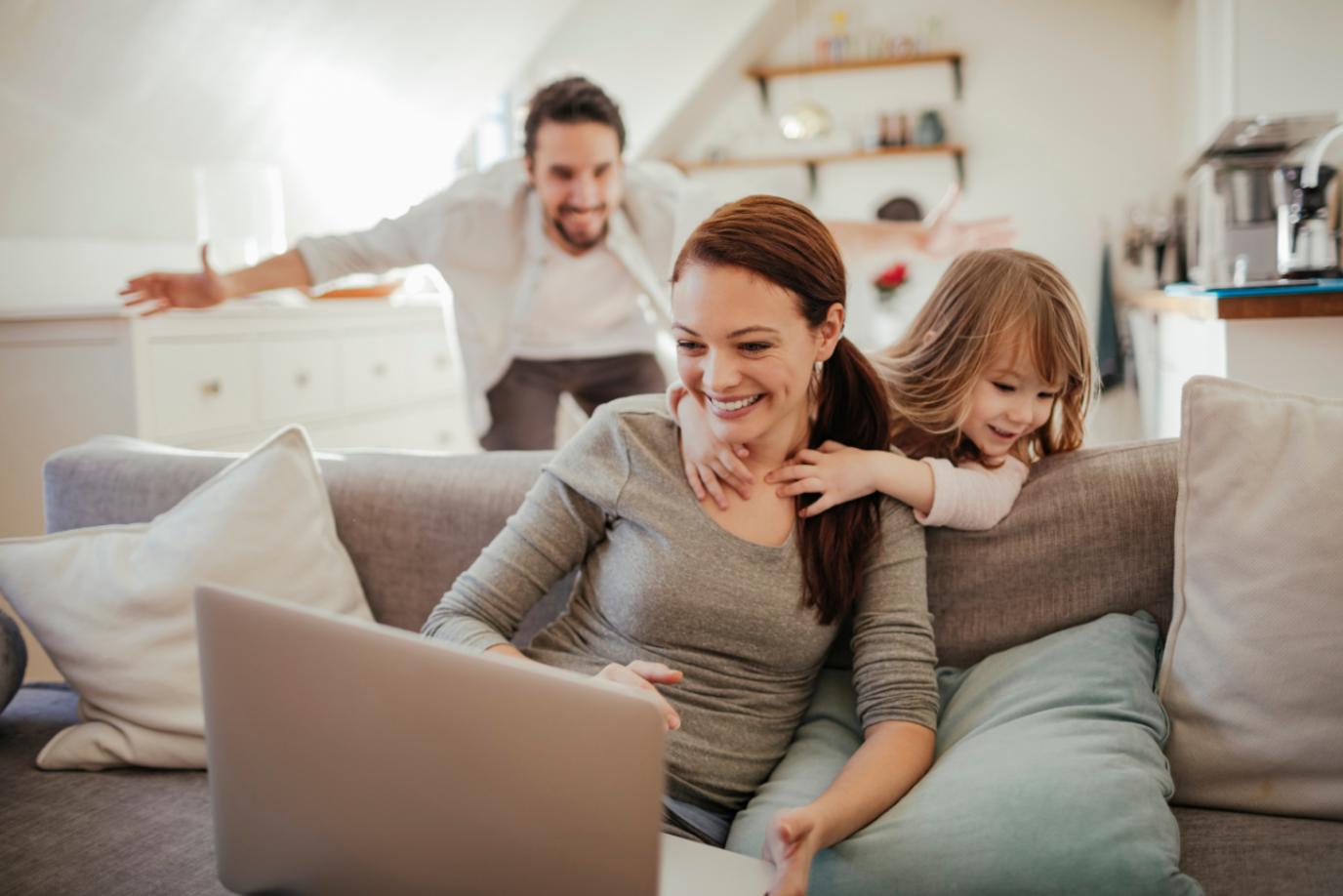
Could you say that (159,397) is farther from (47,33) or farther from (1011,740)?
(1011,740)

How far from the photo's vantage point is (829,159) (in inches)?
190

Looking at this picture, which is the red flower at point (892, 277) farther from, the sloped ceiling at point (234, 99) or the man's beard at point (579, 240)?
the man's beard at point (579, 240)

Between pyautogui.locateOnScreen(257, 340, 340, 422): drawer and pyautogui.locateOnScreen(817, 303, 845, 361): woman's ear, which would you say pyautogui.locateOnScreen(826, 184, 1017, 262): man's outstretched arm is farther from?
pyautogui.locateOnScreen(257, 340, 340, 422): drawer

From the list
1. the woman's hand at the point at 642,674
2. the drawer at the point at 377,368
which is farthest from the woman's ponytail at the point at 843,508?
the drawer at the point at 377,368

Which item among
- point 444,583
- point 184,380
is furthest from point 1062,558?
point 184,380

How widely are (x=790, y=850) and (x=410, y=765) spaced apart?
0.32 metres

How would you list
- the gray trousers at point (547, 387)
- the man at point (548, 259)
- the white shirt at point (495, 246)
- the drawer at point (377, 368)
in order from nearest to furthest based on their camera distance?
the man at point (548, 259) → the white shirt at point (495, 246) → the gray trousers at point (547, 387) → the drawer at point (377, 368)

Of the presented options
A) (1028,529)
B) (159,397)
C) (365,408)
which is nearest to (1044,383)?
(1028,529)

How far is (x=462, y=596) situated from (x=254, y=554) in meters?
0.38

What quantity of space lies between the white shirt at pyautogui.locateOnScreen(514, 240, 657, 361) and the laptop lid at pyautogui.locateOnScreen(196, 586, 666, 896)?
1.65 meters

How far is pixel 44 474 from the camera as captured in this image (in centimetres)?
151

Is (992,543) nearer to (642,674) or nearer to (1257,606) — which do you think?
(1257,606)

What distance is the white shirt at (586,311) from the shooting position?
223 centimetres

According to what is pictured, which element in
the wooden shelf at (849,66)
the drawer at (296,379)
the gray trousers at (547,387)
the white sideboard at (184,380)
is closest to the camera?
the white sideboard at (184,380)
